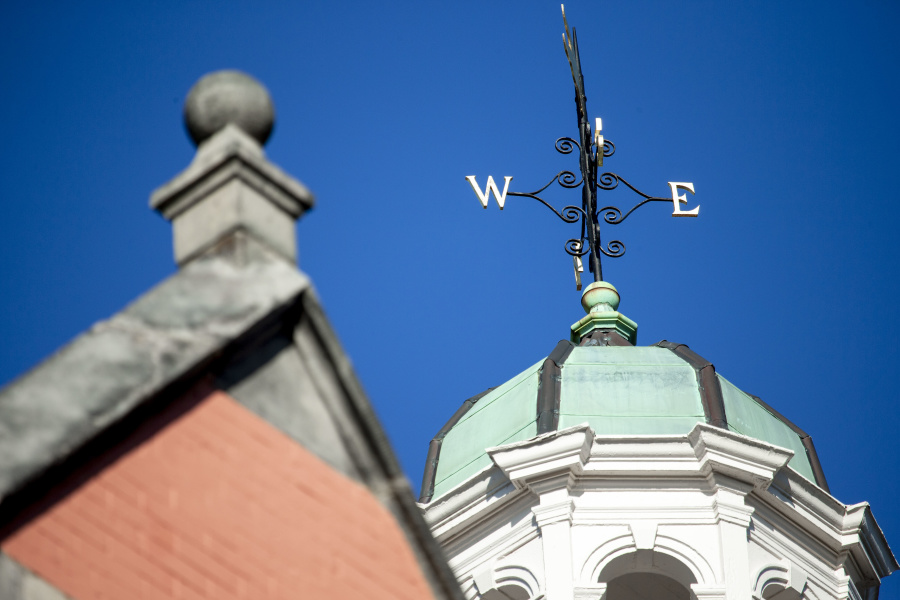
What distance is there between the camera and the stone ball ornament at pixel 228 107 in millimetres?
7586

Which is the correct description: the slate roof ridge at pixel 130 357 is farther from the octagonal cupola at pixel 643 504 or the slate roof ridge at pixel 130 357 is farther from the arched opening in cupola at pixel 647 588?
the arched opening in cupola at pixel 647 588

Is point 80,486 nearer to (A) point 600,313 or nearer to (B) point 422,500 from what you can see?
(B) point 422,500

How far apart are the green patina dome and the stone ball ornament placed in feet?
30.5

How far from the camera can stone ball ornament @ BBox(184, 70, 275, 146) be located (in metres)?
7.59

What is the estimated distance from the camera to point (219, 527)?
6734mm

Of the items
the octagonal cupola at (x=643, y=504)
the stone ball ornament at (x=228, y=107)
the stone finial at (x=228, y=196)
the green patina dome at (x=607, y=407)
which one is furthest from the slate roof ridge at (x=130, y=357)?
the green patina dome at (x=607, y=407)

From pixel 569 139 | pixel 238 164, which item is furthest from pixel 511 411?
pixel 238 164

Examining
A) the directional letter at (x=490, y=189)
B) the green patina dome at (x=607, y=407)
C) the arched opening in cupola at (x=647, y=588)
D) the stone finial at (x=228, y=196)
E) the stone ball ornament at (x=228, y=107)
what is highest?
the directional letter at (x=490, y=189)

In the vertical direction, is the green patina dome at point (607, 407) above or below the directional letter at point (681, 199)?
below

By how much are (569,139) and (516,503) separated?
19.2 feet

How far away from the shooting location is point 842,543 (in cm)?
1664

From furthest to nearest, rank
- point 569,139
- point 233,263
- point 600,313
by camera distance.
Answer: point 569,139
point 600,313
point 233,263

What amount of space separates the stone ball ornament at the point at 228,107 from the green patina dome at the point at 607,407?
30.5 feet

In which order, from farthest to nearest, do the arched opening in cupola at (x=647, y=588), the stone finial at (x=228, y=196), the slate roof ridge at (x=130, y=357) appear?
the arched opening in cupola at (x=647, y=588), the stone finial at (x=228, y=196), the slate roof ridge at (x=130, y=357)
